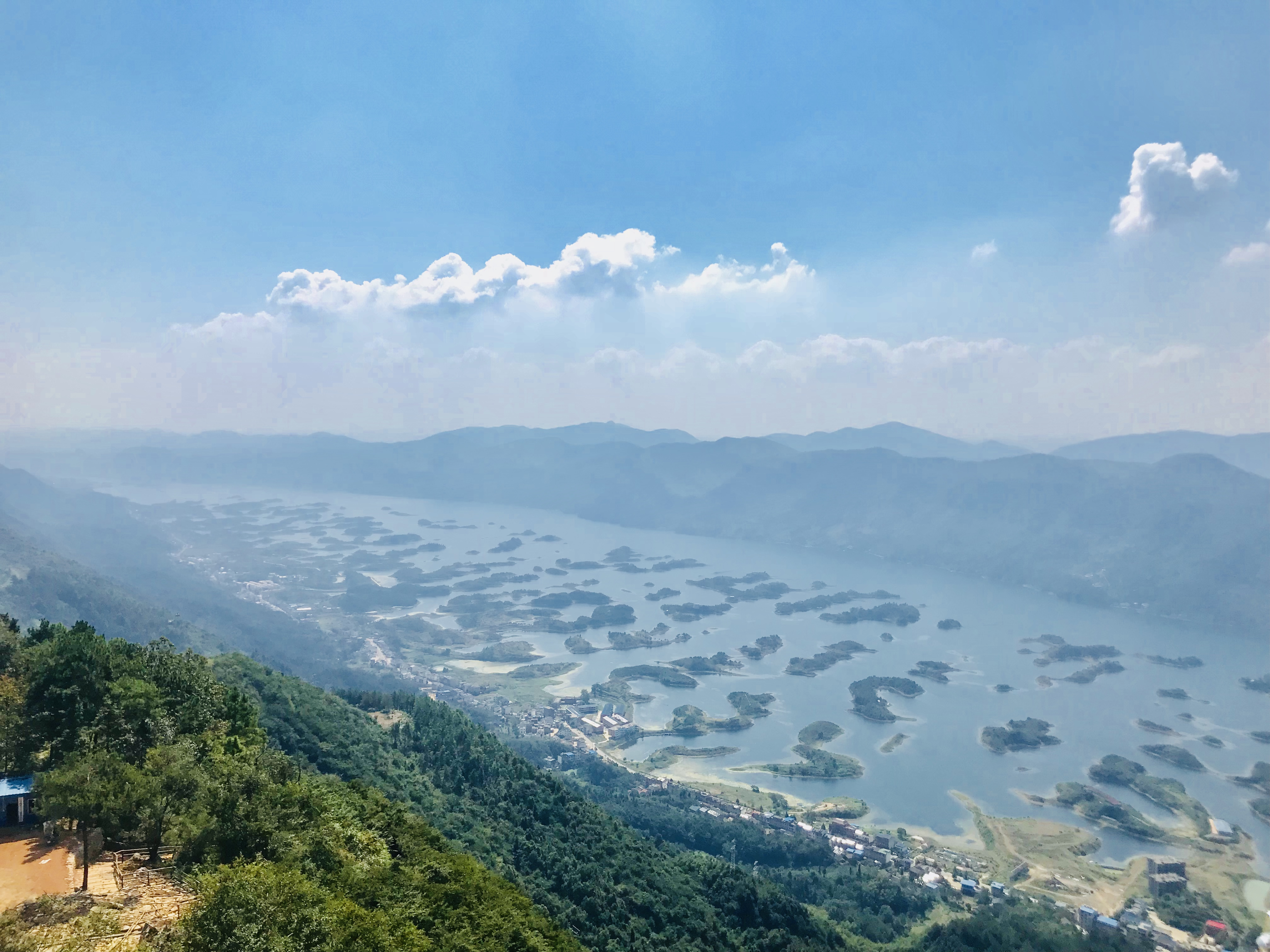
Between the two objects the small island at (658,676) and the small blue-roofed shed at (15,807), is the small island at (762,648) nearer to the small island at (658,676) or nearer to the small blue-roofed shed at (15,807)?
the small island at (658,676)

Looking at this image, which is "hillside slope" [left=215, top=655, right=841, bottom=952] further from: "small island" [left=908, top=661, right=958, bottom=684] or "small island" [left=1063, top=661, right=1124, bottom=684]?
"small island" [left=1063, top=661, right=1124, bottom=684]

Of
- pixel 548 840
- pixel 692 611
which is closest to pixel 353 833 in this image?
pixel 548 840

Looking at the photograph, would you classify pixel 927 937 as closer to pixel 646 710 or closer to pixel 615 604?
pixel 646 710

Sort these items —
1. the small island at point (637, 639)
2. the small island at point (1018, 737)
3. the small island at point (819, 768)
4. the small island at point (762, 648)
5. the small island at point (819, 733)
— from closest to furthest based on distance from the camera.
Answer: the small island at point (819, 768) < the small island at point (1018, 737) < the small island at point (819, 733) < the small island at point (762, 648) < the small island at point (637, 639)

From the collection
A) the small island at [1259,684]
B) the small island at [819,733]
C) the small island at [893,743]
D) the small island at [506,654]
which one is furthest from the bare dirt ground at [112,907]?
the small island at [1259,684]

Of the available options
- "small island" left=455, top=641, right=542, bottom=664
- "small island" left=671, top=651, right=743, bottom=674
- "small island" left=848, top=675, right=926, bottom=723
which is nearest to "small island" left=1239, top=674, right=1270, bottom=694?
"small island" left=848, top=675, right=926, bottom=723

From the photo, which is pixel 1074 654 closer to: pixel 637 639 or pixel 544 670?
pixel 637 639
